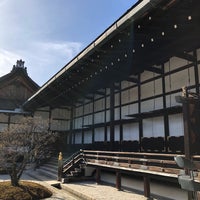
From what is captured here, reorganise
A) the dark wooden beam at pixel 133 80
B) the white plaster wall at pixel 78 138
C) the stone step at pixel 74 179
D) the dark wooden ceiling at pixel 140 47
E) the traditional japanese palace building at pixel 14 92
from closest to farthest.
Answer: the dark wooden ceiling at pixel 140 47, the stone step at pixel 74 179, the dark wooden beam at pixel 133 80, the white plaster wall at pixel 78 138, the traditional japanese palace building at pixel 14 92

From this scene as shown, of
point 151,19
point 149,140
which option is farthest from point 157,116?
point 151,19

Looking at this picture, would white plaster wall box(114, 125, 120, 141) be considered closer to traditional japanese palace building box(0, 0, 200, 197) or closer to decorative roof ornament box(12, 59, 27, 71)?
traditional japanese palace building box(0, 0, 200, 197)

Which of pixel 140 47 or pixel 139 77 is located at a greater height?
pixel 140 47

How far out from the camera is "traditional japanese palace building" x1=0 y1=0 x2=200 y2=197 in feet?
28.8

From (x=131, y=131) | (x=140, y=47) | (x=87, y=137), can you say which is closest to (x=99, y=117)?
(x=87, y=137)

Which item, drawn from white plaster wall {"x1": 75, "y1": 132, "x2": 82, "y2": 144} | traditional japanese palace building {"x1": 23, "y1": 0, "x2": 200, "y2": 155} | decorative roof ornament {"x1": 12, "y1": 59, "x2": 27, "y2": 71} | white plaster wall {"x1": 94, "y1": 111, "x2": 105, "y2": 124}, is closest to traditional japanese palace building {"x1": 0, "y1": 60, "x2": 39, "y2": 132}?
decorative roof ornament {"x1": 12, "y1": 59, "x2": 27, "y2": 71}

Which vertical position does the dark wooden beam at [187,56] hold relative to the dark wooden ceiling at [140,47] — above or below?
below

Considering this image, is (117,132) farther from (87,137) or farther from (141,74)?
(87,137)

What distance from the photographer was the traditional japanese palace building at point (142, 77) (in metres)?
8.79

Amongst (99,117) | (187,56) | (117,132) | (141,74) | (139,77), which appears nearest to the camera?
(187,56)

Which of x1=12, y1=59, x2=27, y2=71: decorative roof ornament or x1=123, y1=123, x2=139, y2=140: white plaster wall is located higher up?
x1=12, y1=59, x2=27, y2=71: decorative roof ornament

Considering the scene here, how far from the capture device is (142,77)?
15.2m

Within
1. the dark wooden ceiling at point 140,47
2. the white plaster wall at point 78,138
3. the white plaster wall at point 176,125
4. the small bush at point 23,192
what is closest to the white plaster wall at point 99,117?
the dark wooden ceiling at point 140,47

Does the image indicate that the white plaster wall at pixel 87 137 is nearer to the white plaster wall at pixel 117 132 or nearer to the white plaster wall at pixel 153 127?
the white plaster wall at pixel 117 132
